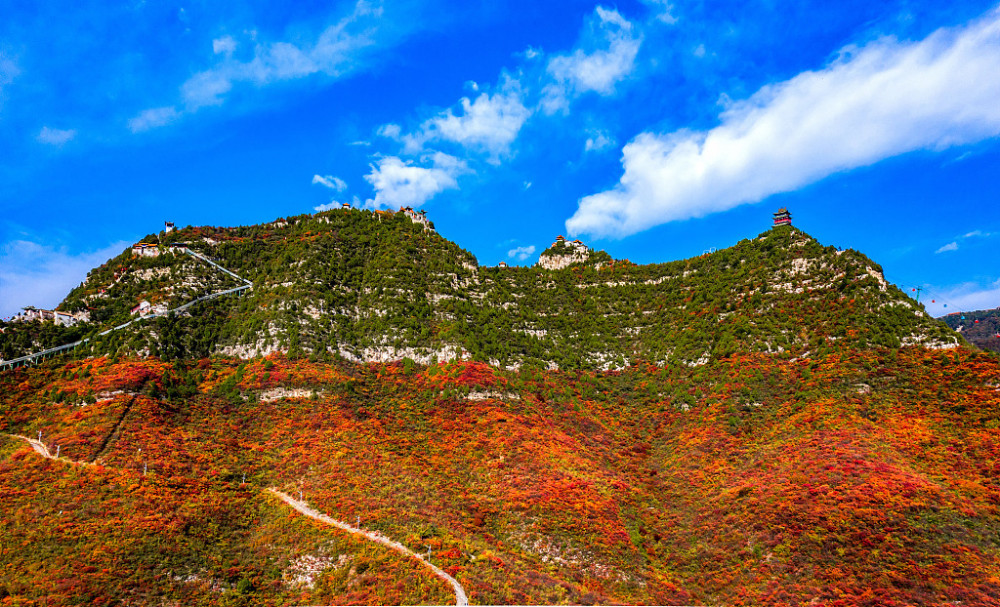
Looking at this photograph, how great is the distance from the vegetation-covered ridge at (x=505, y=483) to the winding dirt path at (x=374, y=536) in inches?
39.0

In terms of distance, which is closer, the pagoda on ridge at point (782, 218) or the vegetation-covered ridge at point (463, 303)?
the vegetation-covered ridge at point (463, 303)

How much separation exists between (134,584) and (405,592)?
20259 mm

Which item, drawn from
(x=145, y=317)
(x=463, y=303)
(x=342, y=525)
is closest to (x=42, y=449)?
(x=145, y=317)

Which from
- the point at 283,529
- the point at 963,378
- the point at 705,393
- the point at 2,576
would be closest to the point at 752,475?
the point at 705,393

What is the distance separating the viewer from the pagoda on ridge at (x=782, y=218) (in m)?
105

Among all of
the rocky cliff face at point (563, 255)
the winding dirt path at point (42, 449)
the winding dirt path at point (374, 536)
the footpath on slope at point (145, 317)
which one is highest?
the rocky cliff face at point (563, 255)

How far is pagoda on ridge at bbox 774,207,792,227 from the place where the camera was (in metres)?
105

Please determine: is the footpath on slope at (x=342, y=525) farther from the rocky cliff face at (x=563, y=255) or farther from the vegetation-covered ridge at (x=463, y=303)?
the rocky cliff face at (x=563, y=255)

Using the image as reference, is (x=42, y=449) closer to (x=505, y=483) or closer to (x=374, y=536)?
(x=374, y=536)

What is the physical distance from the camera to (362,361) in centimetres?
8275

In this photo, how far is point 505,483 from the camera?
5828 centimetres

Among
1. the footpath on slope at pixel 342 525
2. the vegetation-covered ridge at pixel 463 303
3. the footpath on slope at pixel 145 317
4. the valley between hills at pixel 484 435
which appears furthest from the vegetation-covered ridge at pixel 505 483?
the vegetation-covered ridge at pixel 463 303

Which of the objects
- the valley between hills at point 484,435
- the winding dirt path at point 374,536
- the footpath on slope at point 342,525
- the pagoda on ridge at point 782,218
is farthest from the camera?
the pagoda on ridge at point 782,218

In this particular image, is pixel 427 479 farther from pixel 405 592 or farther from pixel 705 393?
pixel 705 393
